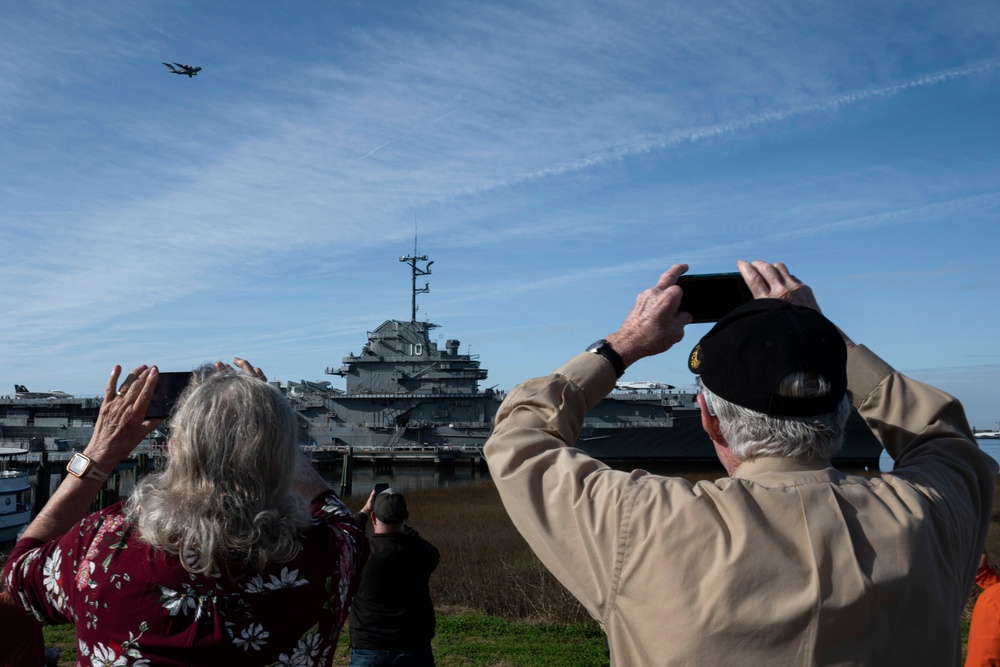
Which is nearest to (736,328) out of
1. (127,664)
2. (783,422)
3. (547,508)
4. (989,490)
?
(783,422)

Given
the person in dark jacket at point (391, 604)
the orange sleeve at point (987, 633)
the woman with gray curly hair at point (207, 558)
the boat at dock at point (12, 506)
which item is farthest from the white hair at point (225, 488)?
the boat at dock at point (12, 506)

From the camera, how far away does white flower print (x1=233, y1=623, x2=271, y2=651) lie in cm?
189

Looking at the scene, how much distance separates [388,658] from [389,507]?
77 centimetres

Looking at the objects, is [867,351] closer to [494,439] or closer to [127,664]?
[494,439]

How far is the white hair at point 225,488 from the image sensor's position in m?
1.88

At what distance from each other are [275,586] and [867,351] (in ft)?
4.93

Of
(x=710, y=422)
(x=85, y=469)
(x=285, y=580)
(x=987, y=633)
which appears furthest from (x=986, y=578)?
(x=85, y=469)

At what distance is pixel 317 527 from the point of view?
6.89ft

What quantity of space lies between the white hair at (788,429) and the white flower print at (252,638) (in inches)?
45.4

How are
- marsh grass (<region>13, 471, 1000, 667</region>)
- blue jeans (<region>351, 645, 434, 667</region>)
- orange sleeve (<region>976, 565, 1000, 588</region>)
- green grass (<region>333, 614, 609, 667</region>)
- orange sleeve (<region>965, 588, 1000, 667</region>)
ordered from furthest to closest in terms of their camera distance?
marsh grass (<region>13, 471, 1000, 667</region>) → green grass (<region>333, 614, 609, 667</region>) → blue jeans (<region>351, 645, 434, 667</region>) → orange sleeve (<region>976, 565, 1000, 588</region>) → orange sleeve (<region>965, 588, 1000, 667</region>)

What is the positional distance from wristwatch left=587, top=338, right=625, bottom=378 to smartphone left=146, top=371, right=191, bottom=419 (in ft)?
4.10

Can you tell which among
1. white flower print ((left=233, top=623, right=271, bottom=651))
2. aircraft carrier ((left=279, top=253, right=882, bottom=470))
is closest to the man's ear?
white flower print ((left=233, top=623, right=271, bottom=651))

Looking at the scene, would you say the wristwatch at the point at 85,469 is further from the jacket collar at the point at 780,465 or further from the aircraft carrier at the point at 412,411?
the aircraft carrier at the point at 412,411

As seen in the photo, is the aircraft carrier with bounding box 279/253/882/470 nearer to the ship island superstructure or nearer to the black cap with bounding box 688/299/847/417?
the ship island superstructure
